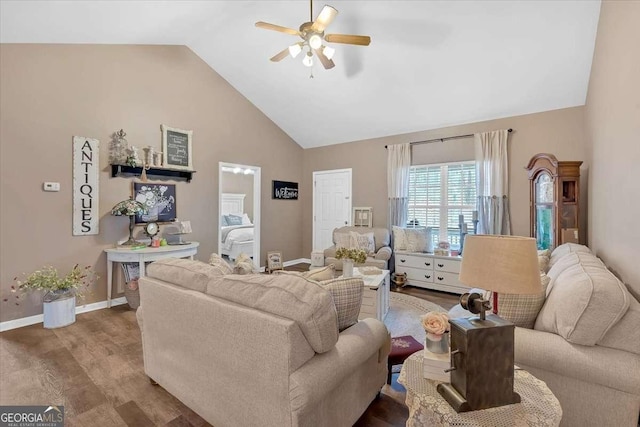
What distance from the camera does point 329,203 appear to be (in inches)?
253

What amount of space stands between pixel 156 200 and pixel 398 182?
3.90 m

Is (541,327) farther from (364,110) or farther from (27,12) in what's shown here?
(27,12)

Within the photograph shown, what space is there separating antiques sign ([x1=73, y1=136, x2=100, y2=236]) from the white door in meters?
3.96

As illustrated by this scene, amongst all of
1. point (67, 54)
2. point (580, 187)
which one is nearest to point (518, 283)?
point (580, 187)

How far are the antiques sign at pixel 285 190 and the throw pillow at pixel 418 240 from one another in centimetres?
275

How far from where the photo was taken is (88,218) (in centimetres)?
371

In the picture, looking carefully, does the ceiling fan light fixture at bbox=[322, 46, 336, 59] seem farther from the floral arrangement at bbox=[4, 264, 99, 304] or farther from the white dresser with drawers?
the floral arrangement at bbox=[4, 264, 99, 304]

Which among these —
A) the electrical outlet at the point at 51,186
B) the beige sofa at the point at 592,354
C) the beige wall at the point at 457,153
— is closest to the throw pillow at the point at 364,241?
the beige wall at the point at 457,153

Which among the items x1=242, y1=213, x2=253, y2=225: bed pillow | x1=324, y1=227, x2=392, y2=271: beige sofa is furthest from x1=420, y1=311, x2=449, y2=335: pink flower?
x1=242, y1=213, x2=253, y2=225: bed pillow

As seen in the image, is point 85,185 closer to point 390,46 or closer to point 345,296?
point 345,296

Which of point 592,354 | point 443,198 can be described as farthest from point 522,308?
point 443,198

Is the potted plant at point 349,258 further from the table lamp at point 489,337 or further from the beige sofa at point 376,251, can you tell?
the table lamp at point 489,337

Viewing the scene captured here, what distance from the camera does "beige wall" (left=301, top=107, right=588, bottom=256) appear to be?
13.1 ft

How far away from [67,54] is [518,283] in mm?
4919
